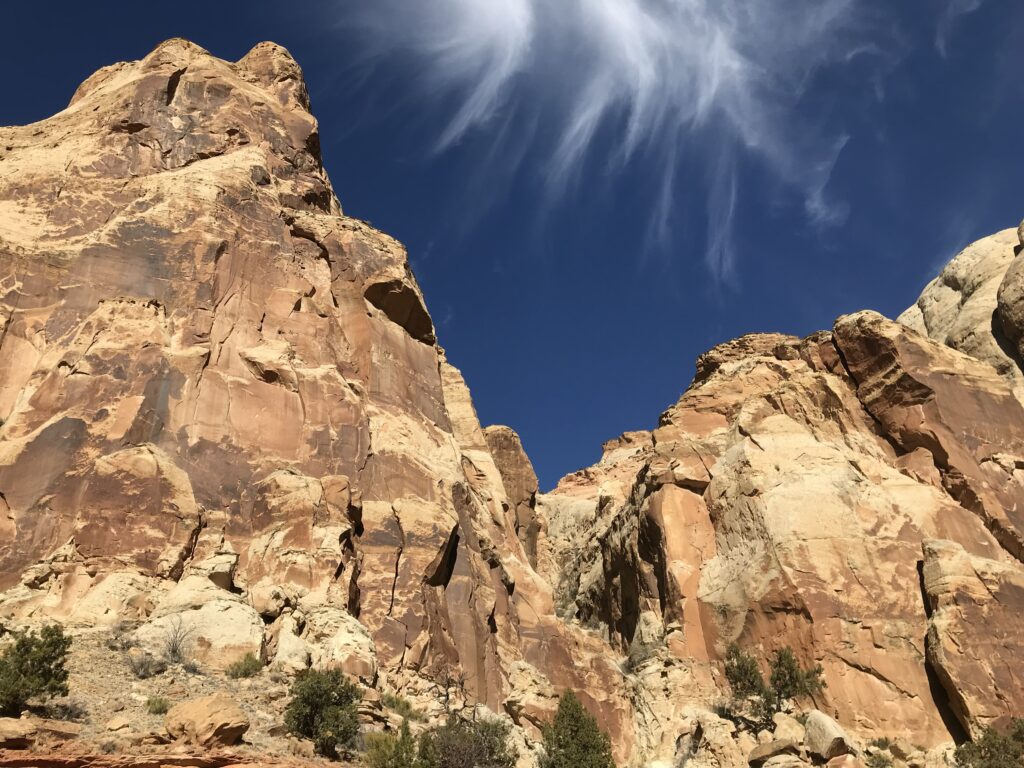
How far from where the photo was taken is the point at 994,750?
1179 inches

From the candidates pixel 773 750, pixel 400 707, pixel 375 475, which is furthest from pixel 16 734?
pixel 773 750

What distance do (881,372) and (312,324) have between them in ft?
94.8

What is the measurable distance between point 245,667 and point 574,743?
371 inches

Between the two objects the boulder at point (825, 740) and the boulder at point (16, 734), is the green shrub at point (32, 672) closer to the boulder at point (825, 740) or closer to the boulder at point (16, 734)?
the boulder at point (16, 734)

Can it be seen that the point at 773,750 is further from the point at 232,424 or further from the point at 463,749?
the point at 232,424

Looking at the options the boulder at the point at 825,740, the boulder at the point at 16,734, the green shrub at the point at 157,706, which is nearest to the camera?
the boulder at the point at 16,734

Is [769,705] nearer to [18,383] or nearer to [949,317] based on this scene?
[18,383]

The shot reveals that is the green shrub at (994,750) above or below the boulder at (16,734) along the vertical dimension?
above

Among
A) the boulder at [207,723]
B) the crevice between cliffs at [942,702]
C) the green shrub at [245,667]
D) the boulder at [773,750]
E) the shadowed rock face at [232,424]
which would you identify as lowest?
the boulder at [207,723]

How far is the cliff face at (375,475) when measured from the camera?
27.1 metres

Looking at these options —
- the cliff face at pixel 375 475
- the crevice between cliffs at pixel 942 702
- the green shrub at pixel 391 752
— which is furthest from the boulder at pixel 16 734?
the crevice between cliffs at pixel 942 702

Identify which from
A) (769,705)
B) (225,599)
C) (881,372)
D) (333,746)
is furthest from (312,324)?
(881,372)

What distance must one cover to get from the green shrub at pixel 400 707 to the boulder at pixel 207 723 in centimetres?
892

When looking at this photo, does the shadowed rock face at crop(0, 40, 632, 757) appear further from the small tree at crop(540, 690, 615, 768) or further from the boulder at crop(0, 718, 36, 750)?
the boulder at crop(0, 718, 36, 750)
